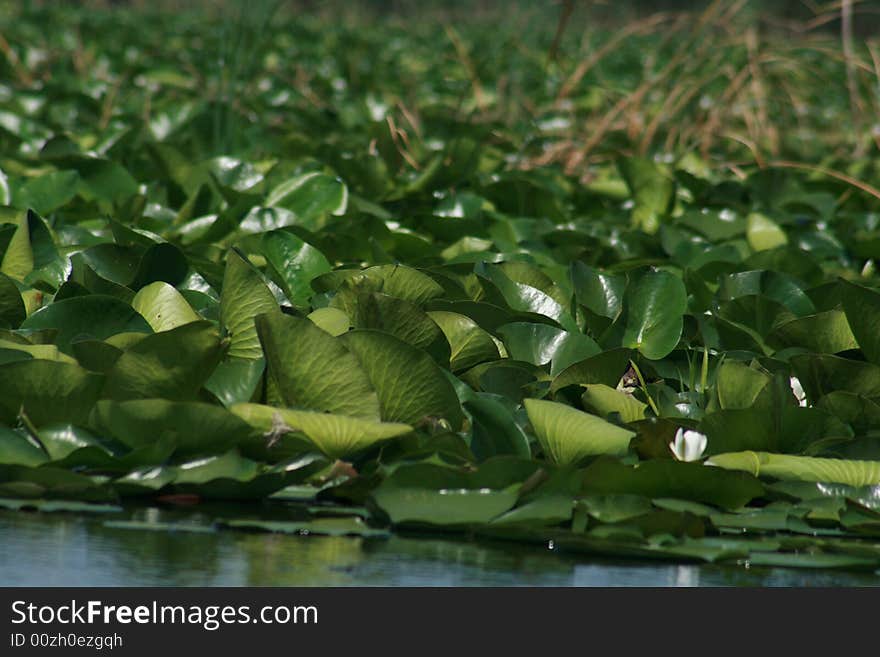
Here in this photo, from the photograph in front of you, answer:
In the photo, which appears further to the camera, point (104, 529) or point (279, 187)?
point (279, 187)

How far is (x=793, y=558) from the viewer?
4.10 ft

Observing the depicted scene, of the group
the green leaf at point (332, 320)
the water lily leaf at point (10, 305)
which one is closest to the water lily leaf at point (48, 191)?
the water lily leaf at point (10, 305)

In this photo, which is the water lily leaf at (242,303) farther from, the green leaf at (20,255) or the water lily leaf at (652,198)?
the water lily leaf at (652,198)

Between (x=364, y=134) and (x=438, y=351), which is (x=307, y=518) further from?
(x=364, y=134)

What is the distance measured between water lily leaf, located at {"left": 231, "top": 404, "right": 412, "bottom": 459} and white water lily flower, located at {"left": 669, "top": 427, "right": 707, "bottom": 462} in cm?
30

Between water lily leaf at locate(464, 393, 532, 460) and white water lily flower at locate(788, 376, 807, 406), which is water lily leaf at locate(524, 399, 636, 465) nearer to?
water lily leaf at locate(464, 393, 532, 460)

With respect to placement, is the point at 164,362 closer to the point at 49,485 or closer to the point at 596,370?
the point at 49,485

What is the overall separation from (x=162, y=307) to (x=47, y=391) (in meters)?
0.30

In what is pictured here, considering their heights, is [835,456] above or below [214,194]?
below

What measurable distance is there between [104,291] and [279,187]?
87cm

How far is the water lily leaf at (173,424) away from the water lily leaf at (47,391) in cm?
5
